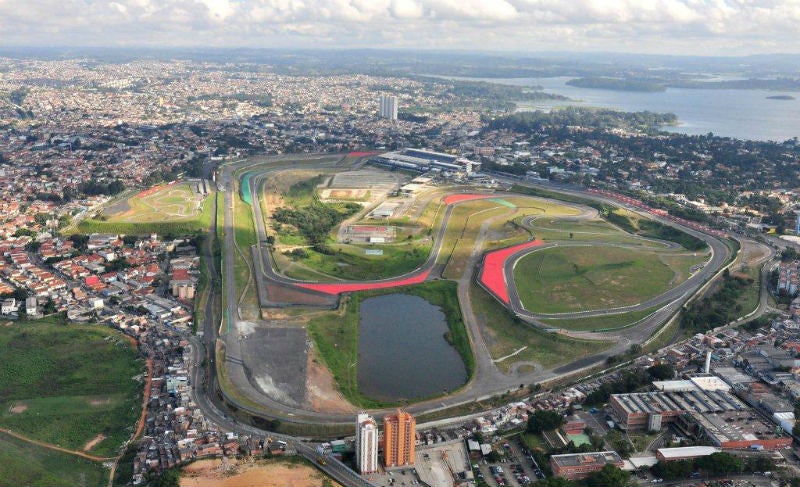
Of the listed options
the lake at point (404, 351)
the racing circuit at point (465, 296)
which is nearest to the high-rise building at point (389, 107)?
the racing circuit at point (465, 296)

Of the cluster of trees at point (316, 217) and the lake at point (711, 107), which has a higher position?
the lake at point (711, 107)

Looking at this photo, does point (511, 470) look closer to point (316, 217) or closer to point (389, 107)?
point (316, 217)

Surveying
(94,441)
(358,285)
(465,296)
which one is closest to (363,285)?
(358,285)

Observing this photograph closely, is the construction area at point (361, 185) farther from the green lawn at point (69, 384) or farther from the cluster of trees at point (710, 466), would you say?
the cluster of trees at point (710, 466)

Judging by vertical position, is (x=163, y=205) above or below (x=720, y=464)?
above

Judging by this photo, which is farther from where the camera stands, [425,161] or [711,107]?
[711,107]

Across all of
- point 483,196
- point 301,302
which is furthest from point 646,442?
point 483,196

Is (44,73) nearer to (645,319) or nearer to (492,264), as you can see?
(492,264)
